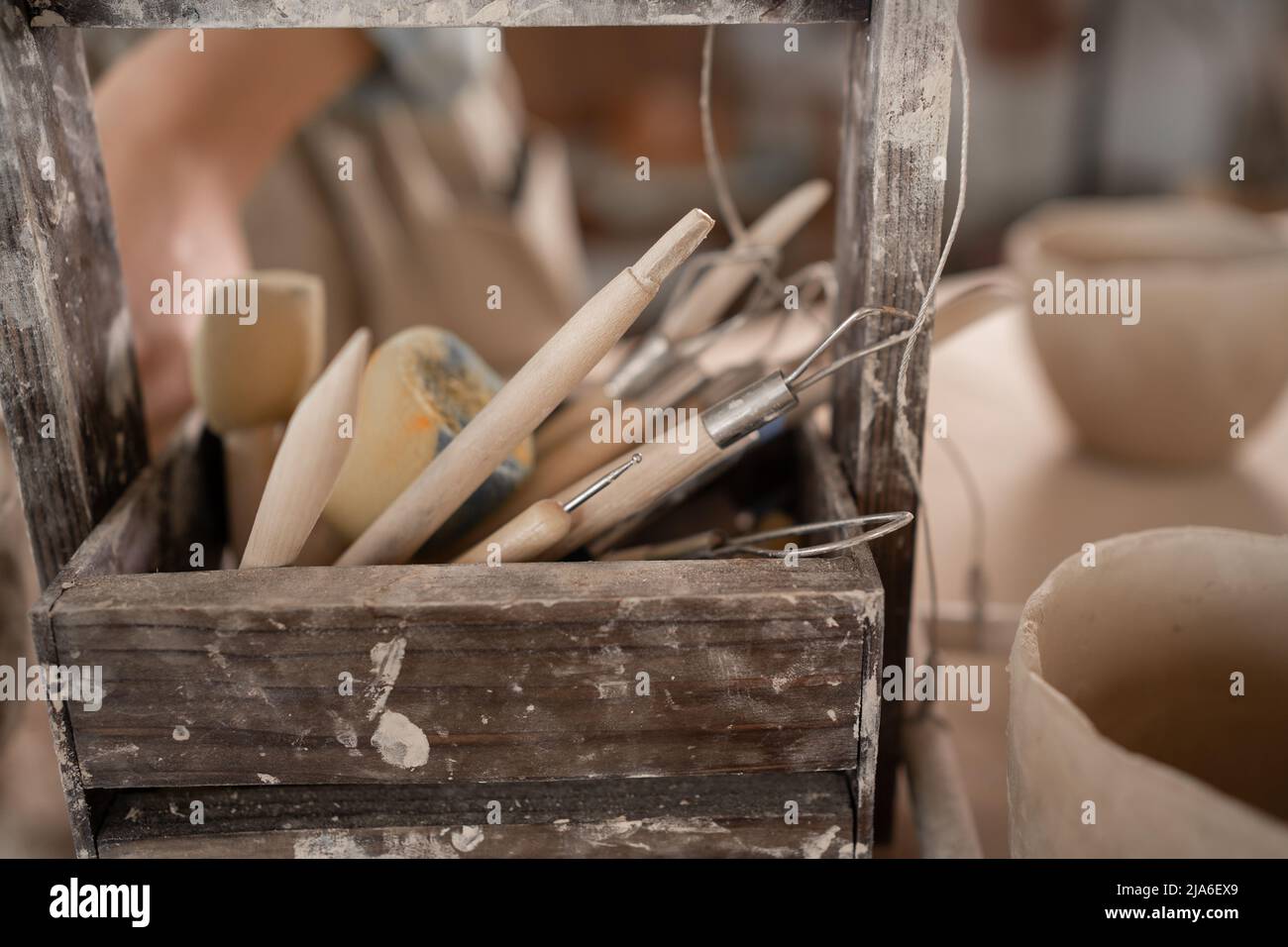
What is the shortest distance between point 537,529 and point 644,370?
0.12 metres

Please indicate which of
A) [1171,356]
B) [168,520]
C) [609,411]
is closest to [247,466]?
[168,520]

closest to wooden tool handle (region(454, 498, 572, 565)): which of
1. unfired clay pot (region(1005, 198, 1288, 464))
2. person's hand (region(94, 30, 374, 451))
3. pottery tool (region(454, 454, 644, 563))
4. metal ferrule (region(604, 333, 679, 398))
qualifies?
pottery tool (region(454, 454, 644, 563))

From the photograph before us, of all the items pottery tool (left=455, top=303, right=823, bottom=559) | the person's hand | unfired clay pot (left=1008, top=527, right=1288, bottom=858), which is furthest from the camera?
the person's hand

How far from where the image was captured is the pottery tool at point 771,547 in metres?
0.33

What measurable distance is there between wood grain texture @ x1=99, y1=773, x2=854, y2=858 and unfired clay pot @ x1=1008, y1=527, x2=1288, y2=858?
7 cm

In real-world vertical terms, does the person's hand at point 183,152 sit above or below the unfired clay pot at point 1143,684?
above

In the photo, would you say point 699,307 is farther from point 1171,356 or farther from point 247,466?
point 1171,356

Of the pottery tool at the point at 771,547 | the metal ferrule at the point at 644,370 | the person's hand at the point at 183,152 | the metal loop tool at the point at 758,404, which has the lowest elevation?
the pottery tool at the point at 771,547

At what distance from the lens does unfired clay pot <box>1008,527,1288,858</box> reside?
27 cm

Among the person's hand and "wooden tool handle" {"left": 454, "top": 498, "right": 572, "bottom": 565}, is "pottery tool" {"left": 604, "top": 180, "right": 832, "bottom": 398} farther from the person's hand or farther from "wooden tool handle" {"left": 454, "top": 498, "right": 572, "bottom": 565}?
the person's hand

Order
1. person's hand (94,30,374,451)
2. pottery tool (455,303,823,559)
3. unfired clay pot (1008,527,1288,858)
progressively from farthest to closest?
1. person's hand (94,30,374,451)
2. pottery tool (455,303,823,559)
3. unfired clay pot (1008,527,1288,858)

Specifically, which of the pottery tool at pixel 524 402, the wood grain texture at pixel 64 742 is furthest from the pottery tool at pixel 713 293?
the wood grain texture at pixel 64 742

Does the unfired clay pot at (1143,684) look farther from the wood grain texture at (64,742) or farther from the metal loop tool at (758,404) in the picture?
the wood grain texture at (64,742)

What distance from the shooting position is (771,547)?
A: 1.34ft
